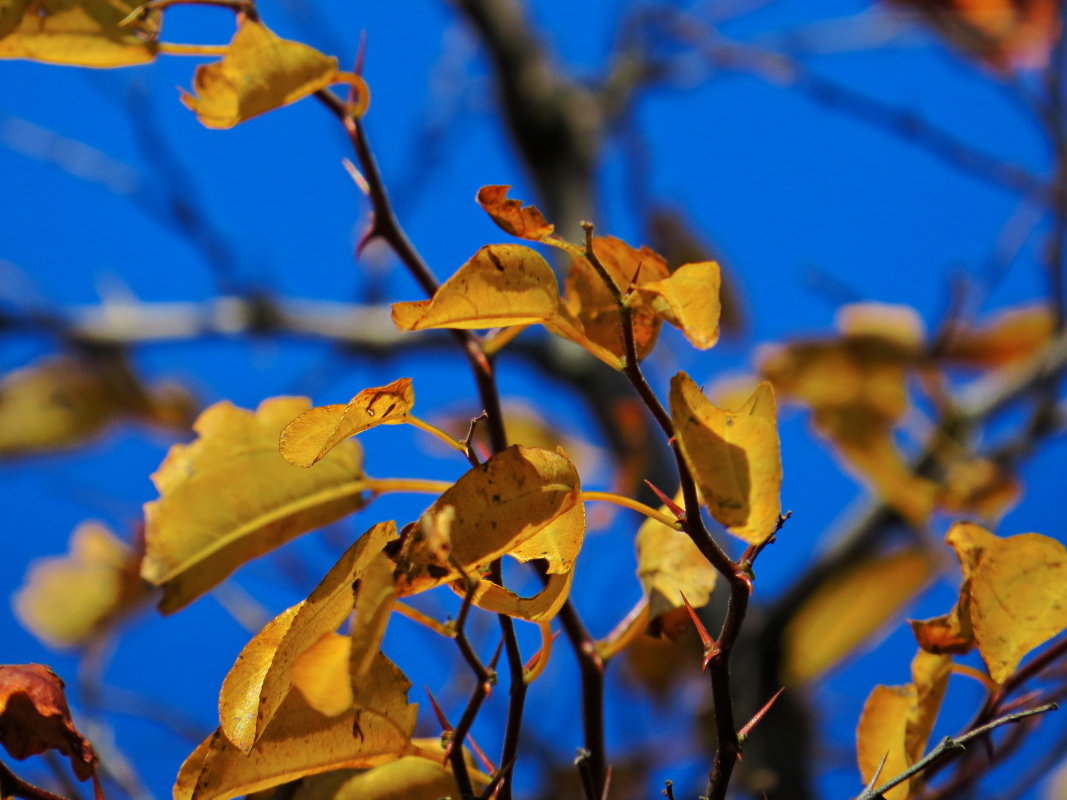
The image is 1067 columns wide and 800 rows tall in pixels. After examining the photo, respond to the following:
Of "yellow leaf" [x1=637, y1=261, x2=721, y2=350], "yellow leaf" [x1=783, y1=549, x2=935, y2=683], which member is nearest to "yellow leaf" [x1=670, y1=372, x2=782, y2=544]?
"yellow leaf" [x1=637, y1=261, x2=721, y2=350]

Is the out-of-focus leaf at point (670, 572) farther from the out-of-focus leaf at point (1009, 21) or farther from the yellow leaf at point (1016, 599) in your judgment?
the out-of-focus leaf at point (1009, 21)

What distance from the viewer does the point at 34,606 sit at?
62 centimetres

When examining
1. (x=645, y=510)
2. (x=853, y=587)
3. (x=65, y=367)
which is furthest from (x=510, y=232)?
(x=65, y=367)

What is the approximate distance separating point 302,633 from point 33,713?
0.24 ft

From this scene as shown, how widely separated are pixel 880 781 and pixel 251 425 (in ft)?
0.71

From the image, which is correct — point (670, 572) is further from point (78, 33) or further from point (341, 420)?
point (78, 33)

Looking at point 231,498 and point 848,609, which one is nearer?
point 231,498

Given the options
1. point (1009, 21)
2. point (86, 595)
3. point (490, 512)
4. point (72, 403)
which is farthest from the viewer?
point (1009, 21)

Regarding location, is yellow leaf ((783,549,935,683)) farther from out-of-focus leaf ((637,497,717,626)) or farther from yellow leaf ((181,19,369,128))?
yellow leaf ((181,19,369,128))

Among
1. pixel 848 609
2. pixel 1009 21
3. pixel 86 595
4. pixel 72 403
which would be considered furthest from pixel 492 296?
pixel 1009 21

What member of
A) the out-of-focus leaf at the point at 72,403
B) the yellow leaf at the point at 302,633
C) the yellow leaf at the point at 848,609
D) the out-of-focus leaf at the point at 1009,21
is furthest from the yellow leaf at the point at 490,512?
the out-of-focus leaf at the point at 1009,21

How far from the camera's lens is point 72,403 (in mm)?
1013

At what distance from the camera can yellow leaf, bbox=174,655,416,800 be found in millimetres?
212

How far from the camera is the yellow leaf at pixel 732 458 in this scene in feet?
0.67
